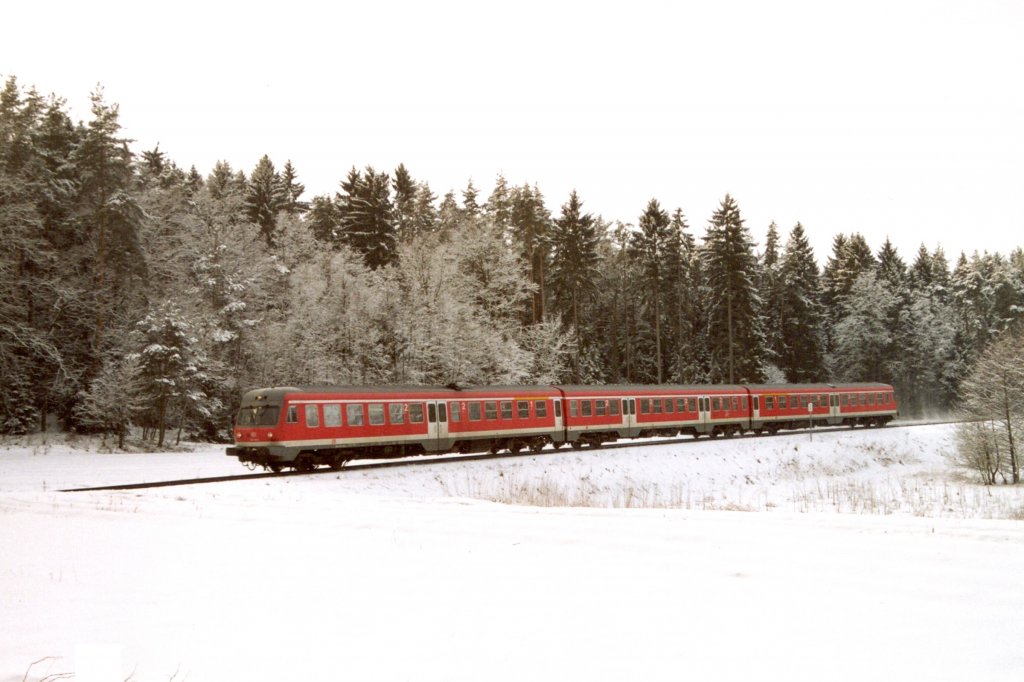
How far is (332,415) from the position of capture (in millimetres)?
27359

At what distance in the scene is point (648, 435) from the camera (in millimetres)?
41562

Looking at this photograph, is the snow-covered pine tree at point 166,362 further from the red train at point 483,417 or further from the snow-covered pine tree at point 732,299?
the snow-covered pine tree at point 732,299

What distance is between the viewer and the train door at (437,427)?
100 ft

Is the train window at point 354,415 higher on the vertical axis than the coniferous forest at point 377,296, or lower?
lower

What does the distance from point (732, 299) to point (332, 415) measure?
50.6 metres

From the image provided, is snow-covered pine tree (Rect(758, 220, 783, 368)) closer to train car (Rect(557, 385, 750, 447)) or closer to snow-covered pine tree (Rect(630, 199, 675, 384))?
snow-covered pine tree (Rect(630, 199, 675, 384))

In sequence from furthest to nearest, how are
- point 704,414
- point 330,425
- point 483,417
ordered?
1. point 704,414
2. point 483,417
3. point 330,425

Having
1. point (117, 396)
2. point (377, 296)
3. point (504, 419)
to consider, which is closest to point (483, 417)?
point (504, 419)

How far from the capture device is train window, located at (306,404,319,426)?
2669 cm

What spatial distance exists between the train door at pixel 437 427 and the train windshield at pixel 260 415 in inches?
234

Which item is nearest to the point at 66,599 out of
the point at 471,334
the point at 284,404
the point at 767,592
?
the point at 767,592

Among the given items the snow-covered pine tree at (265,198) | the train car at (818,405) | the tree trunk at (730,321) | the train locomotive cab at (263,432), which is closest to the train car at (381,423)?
the train locomotive cab at (263,432)

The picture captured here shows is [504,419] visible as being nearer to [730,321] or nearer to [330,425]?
[330,425]

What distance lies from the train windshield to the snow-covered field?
1158cm
